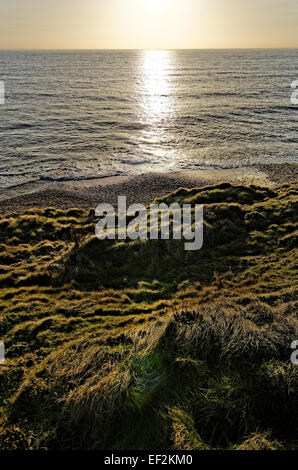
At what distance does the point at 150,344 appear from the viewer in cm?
604

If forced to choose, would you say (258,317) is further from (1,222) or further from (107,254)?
(1,222)

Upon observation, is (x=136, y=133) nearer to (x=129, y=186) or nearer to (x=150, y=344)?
(x=129, y=186)

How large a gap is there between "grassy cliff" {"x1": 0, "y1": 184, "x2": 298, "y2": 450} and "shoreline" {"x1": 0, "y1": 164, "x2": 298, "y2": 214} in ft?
28.4

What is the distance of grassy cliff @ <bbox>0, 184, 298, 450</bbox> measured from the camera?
4.67 metres

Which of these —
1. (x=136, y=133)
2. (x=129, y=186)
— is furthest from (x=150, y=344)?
(x=136, y=133)

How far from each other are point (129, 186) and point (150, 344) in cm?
1701

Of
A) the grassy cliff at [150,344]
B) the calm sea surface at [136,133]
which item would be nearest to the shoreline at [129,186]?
the calm sea surface at [136,133]

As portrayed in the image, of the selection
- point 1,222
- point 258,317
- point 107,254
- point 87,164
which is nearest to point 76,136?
point 87,164

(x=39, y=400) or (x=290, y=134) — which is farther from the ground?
(x=290, y=134)

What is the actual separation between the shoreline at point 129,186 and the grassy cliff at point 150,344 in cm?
864

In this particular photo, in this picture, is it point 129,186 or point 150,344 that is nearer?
point 150,344

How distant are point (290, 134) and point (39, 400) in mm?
38554

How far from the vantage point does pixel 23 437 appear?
461 cm
